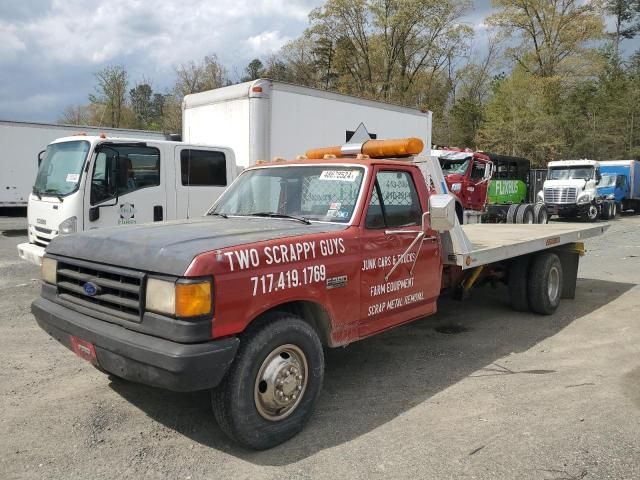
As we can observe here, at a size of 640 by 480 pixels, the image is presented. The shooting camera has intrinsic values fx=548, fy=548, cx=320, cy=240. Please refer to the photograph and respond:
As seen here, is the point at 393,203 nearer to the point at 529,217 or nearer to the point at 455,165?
the point at 455,165

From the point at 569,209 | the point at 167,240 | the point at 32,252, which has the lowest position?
the point at 32,252

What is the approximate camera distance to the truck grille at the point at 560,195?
74.8 ft

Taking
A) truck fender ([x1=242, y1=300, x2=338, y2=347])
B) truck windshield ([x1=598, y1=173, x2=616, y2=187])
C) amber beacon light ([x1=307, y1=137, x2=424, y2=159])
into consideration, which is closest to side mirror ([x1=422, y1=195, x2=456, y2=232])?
amber beacon light ([x1=307, y1=137, x2=424, y2=159])

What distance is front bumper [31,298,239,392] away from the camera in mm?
2980

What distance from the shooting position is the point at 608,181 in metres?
25.8

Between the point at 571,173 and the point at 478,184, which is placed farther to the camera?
the point at 571,173

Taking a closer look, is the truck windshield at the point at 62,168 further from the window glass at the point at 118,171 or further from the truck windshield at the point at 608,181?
the truck windshield at the point at 608,181

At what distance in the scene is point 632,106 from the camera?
117 ft

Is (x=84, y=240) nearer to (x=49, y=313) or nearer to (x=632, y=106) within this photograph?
(x=49, y=313)

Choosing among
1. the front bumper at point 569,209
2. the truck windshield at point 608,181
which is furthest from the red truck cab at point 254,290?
the truck windshield at point 608,181

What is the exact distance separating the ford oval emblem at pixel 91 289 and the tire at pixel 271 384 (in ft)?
3.28

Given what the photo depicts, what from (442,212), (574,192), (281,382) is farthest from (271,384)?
(574,192)

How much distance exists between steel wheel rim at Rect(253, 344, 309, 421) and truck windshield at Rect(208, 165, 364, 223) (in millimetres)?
1136

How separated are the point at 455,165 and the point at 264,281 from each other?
15205 millimetres
